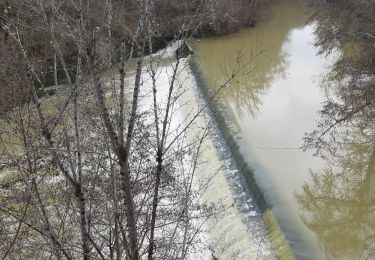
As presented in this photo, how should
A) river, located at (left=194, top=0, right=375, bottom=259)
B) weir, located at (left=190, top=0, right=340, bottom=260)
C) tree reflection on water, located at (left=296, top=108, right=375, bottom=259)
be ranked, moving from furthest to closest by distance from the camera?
weir, located at (left=190, top=0, right=340, bottom=260) < river, located at (left=194, top=0, right=375, bottom=259) < tree reflection on water, located at (left=296, top=108, right=375, bottom=259)

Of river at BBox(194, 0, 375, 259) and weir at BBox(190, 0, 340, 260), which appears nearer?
river at BBox(194, 0, 375, 259)

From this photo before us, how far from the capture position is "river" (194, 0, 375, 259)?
9.46 m

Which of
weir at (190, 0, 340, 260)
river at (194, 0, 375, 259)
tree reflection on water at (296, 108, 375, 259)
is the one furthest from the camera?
weir at (190, 0, 340, 260)

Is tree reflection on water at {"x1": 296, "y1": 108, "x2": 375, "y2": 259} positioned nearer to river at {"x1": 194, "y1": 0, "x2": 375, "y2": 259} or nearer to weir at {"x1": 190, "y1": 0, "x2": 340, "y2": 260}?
river at {"x1": 194, "y1": 0, "x2": 375, "y2": 259}

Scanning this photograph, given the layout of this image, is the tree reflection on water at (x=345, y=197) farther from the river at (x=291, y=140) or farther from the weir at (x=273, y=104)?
the weir at (x=273, y=104)

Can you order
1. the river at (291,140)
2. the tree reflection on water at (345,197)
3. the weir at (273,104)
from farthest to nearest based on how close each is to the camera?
1. the weir at (273,104)
2. the river at (291,140)
3. the tree reflection on water at (345,197)

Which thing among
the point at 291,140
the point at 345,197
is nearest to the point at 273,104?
the point at 291,140

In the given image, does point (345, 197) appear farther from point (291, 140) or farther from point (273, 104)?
point (273, 104)

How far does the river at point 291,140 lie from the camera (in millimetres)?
9461

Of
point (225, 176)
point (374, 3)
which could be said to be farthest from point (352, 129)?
point (374, 3)

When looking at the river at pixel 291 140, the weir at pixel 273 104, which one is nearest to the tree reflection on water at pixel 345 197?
the river at pixel 291 140

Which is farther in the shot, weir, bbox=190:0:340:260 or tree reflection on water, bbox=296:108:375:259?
weir, bbox=190:0:340:260

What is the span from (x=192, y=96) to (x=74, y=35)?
43.8 feet

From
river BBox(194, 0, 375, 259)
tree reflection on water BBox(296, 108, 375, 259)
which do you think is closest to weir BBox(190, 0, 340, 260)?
river BBox(194, 0, 375, 259)
